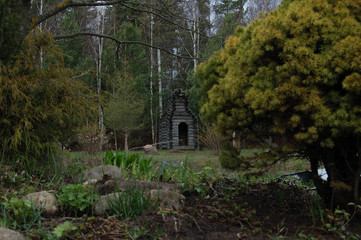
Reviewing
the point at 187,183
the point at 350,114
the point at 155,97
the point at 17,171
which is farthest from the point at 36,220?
the point at 155,97

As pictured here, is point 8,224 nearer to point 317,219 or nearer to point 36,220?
point 36,220

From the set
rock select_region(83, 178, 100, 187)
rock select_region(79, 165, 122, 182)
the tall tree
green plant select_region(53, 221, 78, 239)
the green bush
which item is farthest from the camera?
the tall tree

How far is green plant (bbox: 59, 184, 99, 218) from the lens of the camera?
268 cm

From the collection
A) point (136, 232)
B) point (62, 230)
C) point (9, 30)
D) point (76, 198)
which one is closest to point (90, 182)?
point (76, 198)

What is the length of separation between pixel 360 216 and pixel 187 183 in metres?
1.70

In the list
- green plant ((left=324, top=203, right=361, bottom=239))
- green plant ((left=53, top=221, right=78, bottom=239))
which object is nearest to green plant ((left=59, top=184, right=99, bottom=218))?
green plant ((left=53, top=221, right=78, bottom=239))

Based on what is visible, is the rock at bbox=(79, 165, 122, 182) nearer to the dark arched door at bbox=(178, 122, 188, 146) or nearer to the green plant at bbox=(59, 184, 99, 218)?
the green plant at bbox=(59, 184, 99, 218)

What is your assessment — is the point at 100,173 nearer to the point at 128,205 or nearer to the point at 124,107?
the point at 128,205

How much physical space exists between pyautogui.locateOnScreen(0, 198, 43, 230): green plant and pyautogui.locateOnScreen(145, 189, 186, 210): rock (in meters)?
0.94

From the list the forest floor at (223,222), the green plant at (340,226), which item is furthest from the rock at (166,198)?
the green plant at (340,226)

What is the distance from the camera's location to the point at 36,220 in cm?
246

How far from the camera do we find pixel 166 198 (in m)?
2.92

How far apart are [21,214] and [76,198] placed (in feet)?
1.49

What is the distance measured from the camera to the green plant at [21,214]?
2.29 m
